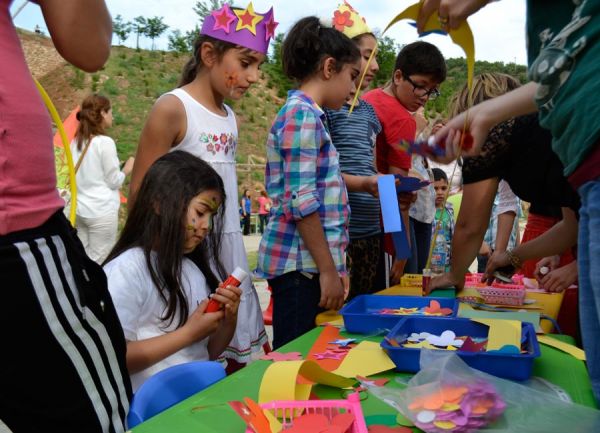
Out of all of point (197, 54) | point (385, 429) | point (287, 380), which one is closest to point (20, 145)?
point (287, 380)

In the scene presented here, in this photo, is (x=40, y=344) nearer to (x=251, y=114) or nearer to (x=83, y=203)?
(x=83, y=203)

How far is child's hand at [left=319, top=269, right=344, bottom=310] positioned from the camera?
183 centimetres

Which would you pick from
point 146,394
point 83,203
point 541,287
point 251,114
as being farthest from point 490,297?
point 251,114

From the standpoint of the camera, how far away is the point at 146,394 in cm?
100

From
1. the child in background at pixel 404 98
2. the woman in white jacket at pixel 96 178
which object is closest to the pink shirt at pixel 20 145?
the child in background at pixel 404 98

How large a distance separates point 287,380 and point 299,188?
0.98 metres

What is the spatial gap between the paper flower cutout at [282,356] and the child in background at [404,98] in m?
1.56

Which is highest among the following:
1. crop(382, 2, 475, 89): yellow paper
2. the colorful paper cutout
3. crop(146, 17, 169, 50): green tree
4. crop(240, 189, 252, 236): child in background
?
crop(146, 17, 169, 50): green tree

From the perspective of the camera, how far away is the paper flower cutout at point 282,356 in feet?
3.79

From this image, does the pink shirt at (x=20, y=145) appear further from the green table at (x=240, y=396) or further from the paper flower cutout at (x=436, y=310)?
the paper flower cutout at (x=436, y=310)

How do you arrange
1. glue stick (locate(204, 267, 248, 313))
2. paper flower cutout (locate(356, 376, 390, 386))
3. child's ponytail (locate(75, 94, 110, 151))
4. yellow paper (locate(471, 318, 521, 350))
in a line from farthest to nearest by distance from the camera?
child's ponytail (locate(75, 94, 110, 151)), glue stick (locate(204, 267, 248, 313)), yellow paper (locate(471, 318, 521, 350)), paper flower cutout (locate(356, 376, 390, 386))

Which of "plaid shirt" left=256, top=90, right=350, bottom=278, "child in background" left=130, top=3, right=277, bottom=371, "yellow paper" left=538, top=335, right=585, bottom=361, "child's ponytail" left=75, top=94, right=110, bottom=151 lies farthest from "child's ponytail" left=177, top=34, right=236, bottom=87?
"child's ponytail" left=75, top=94, right=110, bottom=151

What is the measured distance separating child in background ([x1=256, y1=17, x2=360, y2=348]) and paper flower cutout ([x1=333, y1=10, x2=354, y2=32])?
0.55 meters

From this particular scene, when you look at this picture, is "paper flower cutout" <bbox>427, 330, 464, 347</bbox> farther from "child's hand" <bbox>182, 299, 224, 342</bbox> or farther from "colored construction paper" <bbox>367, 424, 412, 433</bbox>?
"child's hand" <bbox>182, 299, 224, 342</bbox>
